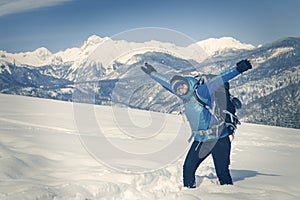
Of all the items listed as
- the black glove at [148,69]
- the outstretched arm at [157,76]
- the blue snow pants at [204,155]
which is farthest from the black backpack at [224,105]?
the black glove at [148,69]

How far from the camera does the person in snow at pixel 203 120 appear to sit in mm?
6758

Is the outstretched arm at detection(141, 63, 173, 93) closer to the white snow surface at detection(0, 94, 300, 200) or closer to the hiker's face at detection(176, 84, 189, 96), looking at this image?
the hiker's face at detection(176, 84, 189, 96)

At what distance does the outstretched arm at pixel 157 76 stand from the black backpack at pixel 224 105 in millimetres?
797

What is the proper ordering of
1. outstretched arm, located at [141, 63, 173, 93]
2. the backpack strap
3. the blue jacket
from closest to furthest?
the blue jacket
the backpack strap
outstretched arm, located at [141, 63, 173, 93]

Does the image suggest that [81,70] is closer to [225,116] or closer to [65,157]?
[225,116]

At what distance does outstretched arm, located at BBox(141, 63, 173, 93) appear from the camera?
7.76 m

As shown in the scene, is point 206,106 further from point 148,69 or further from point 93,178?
point 93,178

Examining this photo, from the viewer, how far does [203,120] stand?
23.4 ft

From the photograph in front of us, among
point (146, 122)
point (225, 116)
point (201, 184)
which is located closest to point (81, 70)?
point (225, 116)

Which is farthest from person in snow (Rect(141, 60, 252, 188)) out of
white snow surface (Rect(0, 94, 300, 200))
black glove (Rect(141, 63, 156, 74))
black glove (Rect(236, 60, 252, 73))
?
black glove (Rect(141, 63, 156, 74))

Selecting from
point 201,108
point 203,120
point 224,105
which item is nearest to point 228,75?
point 224,105

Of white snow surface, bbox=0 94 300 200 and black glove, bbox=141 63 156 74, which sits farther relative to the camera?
black glove, bbox=141 63 156 74

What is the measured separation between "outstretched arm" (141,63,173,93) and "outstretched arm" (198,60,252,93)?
1152 mm

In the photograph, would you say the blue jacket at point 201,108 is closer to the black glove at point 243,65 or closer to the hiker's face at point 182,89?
the hiker's face at point 182,89
